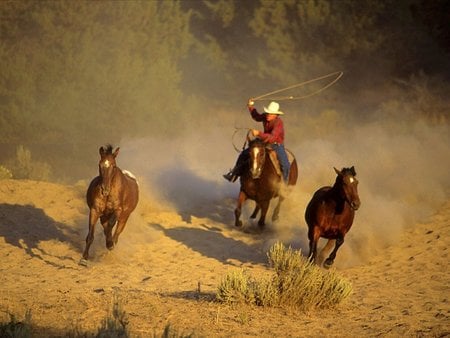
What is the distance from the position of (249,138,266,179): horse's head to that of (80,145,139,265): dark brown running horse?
113 inches

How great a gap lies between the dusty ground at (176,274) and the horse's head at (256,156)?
62.4 inches

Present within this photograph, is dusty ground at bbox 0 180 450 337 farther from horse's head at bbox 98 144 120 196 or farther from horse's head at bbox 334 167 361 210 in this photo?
horse's head at bbox 98 144 120 196

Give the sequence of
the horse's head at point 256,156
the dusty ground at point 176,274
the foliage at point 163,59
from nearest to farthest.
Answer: the dusty ground at point 176,274, the horse's head at point 256,156, the foliage at point 163,59

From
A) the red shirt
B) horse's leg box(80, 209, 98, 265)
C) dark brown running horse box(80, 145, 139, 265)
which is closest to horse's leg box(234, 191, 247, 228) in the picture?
the red shirt

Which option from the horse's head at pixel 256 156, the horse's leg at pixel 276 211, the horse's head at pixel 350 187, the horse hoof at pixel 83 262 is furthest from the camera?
the horse's leg at pixel 276 211

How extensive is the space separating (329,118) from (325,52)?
151 inches

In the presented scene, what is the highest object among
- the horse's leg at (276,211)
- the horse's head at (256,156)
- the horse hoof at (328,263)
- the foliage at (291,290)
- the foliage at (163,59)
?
the foliage at (163,59)

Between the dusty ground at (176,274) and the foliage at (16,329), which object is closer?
the foliage at (16,329)

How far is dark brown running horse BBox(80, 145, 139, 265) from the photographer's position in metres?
11.7

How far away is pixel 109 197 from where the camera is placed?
12.2 m

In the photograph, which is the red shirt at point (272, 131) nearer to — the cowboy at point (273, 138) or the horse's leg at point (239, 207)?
the cowboy at point (273, 138)

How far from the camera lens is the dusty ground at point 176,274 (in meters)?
7.76

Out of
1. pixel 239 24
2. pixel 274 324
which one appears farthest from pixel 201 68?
pixel 274 324

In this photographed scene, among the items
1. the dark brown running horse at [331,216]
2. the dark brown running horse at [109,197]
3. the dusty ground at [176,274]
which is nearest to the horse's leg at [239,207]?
the dusty ground at [176,274]
